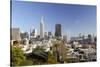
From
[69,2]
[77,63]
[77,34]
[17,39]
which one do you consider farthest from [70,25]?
[17,39]

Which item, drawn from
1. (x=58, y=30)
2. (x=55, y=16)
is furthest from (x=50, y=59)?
(x=55, y=16)

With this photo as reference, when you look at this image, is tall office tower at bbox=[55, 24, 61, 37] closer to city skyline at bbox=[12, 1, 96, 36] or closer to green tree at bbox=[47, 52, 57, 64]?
city skyline at bbox=[12, 1, 96, 36]

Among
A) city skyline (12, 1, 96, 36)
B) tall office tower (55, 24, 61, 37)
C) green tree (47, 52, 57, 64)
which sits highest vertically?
city skyline (12, 1, 96, 36)

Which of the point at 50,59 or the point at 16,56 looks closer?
the point at 16,56

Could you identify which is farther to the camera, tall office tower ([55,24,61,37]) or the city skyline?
tall office tower ([55,24,61,37])

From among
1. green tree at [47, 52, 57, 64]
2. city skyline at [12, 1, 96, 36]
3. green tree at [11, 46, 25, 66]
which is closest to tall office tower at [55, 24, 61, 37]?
city skyline at [12, 1, 96, 36]

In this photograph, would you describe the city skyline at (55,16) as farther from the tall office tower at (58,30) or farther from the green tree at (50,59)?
the green tree at (50,59)

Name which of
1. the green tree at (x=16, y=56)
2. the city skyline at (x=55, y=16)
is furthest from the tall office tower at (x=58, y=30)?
the green tree at (x=16, y=56)

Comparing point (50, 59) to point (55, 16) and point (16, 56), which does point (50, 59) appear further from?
point (55, 16)
